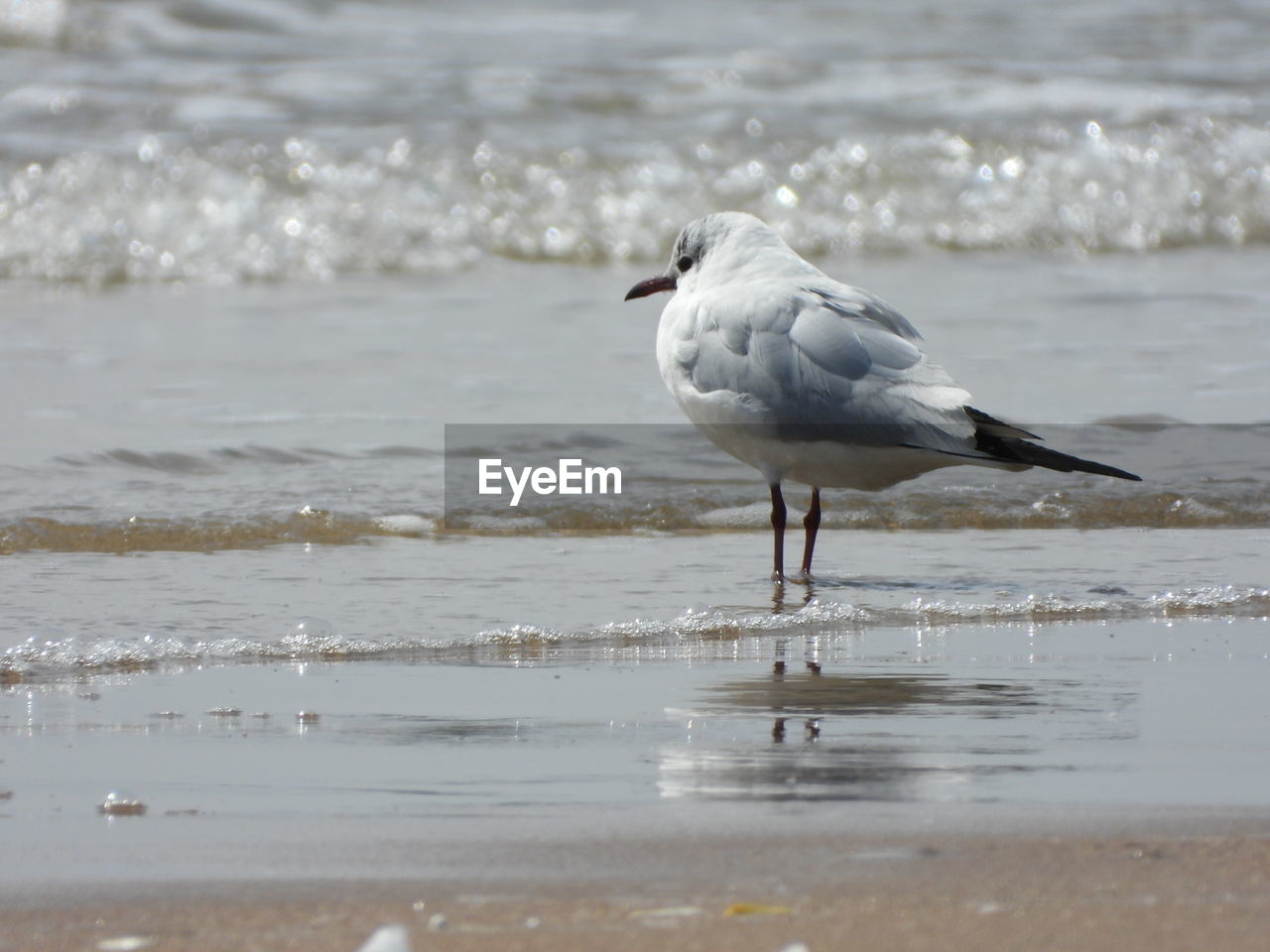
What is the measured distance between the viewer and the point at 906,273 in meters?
8.77

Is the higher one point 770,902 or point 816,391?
point 816,391

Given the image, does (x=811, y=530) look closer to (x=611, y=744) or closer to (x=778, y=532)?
(x=778, y=532)

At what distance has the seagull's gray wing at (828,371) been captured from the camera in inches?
153

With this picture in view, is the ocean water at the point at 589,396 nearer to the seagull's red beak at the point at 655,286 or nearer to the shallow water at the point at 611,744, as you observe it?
the shallow water at the point at 611,744

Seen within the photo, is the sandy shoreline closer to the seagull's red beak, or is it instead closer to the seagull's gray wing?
the seagull's gray wing

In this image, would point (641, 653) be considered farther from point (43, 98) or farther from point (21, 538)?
point (43, 98)

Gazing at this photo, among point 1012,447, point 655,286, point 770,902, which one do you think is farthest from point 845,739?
point 655,286

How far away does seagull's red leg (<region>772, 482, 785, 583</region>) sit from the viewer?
13.2 feet

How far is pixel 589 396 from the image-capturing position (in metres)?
5.89

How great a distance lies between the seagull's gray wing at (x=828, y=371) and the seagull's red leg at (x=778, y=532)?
0.70ft

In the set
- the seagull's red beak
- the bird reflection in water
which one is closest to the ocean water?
the bird reflection in water

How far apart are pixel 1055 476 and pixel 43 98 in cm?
773

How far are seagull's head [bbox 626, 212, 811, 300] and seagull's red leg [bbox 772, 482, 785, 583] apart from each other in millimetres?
512

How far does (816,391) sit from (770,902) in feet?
7.18
